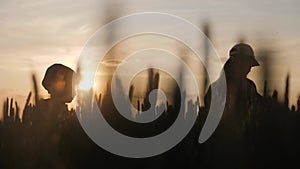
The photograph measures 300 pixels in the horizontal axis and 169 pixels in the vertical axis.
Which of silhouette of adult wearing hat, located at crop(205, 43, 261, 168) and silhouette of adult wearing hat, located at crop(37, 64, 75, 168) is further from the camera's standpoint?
silhouette of adult wearing hat, located at crop(37, 64, 75, 168)

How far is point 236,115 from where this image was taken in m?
2.29

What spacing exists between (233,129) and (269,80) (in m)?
0.24

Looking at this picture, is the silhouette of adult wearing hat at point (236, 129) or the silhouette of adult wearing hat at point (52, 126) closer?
the silhouette of adult wearing hat at point (236, 129)

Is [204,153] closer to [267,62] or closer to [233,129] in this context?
[233,129]

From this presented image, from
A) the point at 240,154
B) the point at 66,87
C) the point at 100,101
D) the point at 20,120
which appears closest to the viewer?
the point at 240,154

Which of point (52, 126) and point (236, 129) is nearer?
point (236, 129)

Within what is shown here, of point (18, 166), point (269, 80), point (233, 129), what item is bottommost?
point (18, 166)

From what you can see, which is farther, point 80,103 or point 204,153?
point 80,103

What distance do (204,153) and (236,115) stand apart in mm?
183

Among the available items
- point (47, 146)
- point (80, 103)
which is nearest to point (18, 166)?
point (47, 146)

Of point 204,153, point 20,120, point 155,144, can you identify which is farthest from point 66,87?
point 204,153

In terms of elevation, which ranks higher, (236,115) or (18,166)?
(236,115)

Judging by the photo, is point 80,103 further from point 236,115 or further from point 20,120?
point 236,115

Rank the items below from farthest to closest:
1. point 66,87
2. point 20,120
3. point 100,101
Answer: point 66,87
point 20,120
point 100,101
